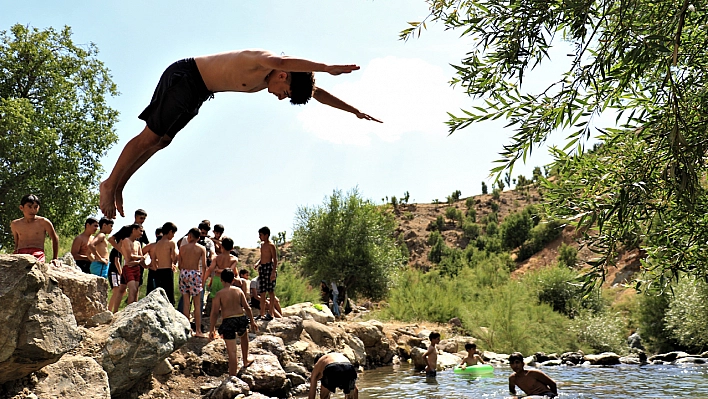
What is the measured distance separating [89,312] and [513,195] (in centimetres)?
7223

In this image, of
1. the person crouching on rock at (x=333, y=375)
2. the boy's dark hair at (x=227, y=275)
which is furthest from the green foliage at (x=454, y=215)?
the person crouching on rock at (x=333, y=375)

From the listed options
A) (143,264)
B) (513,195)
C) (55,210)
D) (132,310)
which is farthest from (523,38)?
Result: (513,195)

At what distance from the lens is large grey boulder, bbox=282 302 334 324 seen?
55.0 feet

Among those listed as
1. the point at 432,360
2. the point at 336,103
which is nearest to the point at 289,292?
the point at 432,360

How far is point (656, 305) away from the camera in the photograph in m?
26.6

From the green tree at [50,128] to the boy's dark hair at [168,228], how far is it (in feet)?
48.0

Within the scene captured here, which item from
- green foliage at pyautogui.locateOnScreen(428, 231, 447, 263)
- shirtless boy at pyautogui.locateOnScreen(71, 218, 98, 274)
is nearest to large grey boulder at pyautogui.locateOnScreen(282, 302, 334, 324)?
shirtless boy at pyautogui.locateOnScreen(71, 218, 98, 274)

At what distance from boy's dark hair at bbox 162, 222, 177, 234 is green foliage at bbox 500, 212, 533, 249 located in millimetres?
54430

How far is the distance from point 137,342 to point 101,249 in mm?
2210

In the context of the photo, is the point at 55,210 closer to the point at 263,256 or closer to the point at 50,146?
the point at 50,146

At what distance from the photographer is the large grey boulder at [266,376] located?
1123cm

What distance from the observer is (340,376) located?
9.36 m

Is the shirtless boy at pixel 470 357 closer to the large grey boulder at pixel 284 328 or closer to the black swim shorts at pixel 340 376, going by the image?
the large grey boulder at pixel 284 328

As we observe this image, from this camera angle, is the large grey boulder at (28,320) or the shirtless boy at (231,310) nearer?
the large grey boulder at (28,320)
